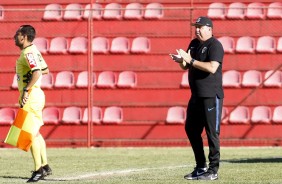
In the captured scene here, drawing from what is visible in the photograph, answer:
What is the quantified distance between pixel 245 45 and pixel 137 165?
700 centimetres

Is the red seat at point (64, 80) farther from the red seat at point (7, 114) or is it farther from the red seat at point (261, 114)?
the red seat at point (261, 114)

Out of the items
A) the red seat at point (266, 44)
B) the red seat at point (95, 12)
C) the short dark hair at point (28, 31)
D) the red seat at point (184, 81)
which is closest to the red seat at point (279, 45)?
the red seat at point (266, 44)

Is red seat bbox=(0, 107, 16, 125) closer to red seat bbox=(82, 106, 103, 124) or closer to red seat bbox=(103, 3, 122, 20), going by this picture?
red seat bbox=(82, 106, 103, 124)

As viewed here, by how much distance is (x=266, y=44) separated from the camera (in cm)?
2147

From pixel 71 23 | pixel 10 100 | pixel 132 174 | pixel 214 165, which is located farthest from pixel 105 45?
pixel 214 165

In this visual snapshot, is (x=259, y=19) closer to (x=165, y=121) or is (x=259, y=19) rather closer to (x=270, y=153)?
(x=165, y=121)

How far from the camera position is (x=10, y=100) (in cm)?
2161

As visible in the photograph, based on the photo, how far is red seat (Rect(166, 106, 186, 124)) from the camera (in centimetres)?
2100

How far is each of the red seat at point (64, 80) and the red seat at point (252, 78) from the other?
12.2 ft

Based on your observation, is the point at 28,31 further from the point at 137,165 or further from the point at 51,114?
the point at 51,114

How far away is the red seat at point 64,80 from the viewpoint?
21469mm

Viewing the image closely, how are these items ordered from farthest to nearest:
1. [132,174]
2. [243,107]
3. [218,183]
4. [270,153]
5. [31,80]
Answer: [243,107]
[270,153]
[132,174]
[31,80]
[218,183]

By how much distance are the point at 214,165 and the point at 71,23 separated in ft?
34.9

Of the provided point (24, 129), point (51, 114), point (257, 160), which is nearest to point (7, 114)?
point (51, 114)
